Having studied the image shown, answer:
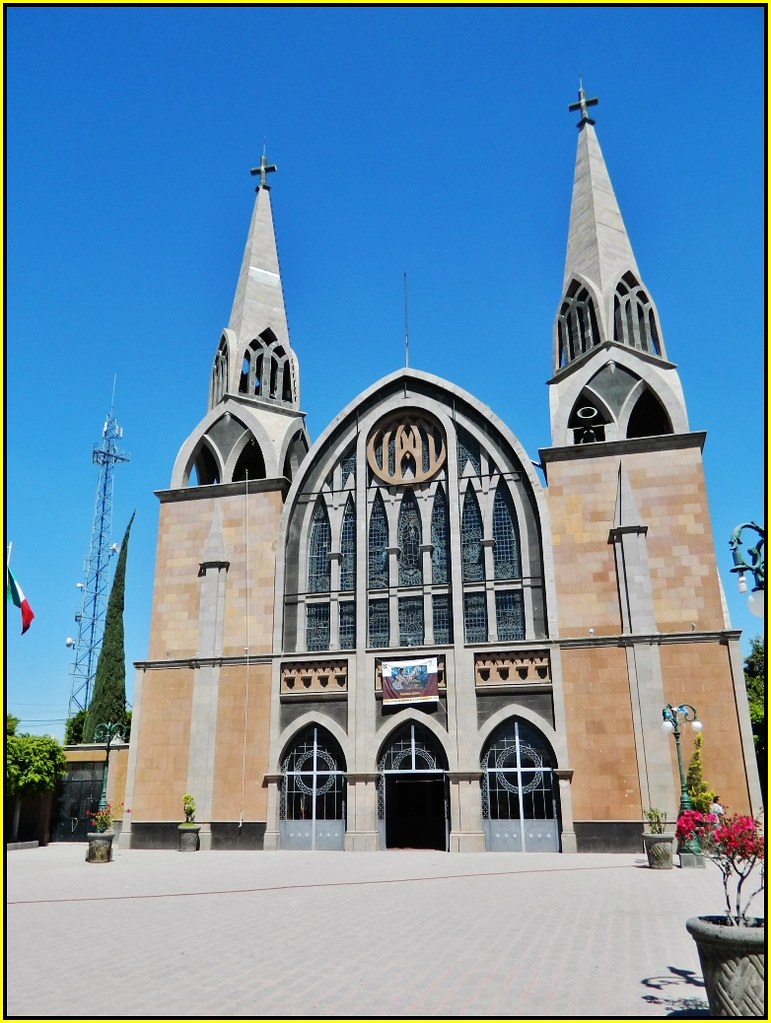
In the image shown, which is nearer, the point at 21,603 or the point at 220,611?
the point at 21,603

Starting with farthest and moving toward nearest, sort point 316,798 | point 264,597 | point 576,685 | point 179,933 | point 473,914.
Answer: point 264,597 < point 316,798 < point 576,685 < point 473,914 < point 179,933

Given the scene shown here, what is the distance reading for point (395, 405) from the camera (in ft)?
102

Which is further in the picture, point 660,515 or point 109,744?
point 109,744

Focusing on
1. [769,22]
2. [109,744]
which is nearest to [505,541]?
[109,744]

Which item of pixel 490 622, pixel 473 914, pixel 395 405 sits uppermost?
pixel 395 405

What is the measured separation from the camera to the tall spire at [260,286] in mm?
35094

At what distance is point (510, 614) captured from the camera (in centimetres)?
2744

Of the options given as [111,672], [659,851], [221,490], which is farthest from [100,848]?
[111,672]

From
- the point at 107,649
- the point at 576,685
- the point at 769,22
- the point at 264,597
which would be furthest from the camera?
the point at 107,649

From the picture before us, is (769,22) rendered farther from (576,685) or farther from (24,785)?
(24,785)

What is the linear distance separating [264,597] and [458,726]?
8513mm

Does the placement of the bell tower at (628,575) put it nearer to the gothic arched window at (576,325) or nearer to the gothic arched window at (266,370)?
the gothic arched window at (576,325)

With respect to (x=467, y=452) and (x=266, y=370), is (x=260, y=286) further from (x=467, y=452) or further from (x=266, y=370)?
(x=467, y=452)

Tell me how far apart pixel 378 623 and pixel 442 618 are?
239 cm
